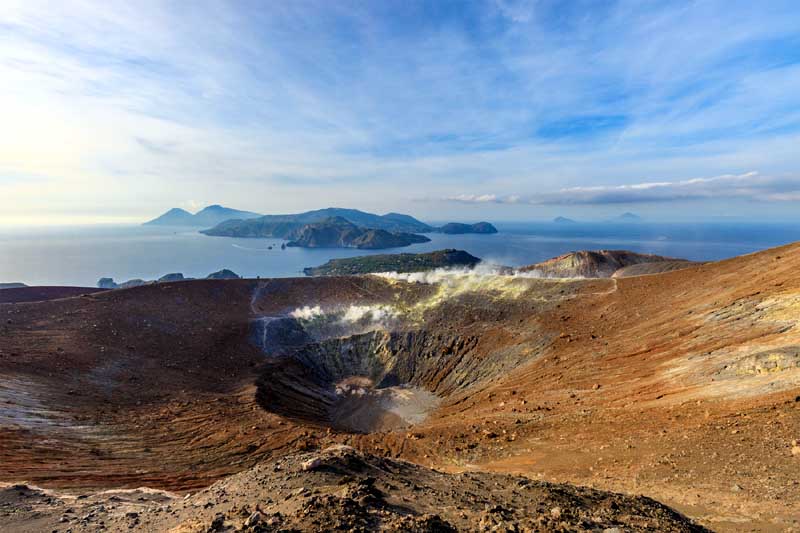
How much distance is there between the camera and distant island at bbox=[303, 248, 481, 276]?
140 metres

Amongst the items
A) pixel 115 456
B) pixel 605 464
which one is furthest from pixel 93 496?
pixel 605 464

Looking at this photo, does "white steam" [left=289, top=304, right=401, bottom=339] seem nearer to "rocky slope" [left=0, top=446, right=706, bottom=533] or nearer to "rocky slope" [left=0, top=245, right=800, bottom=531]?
"rocky slope" [left=0, top=245, right=800, bottom=531]

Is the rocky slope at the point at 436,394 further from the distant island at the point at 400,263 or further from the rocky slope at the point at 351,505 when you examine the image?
the distant island at the point at 400,263

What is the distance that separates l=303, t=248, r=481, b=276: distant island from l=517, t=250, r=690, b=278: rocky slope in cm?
4458

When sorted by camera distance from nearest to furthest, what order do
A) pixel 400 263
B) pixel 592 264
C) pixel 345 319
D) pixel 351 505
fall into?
pixel 351 505 < pixel 345 319 < pixel 592 264 < pixel 400 263

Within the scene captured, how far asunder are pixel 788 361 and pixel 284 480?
21123 mm

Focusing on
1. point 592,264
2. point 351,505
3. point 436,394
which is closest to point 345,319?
point 436,394

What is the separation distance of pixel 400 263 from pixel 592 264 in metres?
76.4

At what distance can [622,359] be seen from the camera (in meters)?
24.1

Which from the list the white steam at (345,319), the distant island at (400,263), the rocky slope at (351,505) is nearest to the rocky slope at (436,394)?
the rocky slope at (351,505)

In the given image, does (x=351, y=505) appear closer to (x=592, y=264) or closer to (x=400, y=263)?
(x=592, y=264)

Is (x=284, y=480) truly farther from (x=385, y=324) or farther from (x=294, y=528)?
(x=385, y=324)

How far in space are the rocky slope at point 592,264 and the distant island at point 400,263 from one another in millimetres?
44582

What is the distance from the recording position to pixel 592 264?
285 feet
